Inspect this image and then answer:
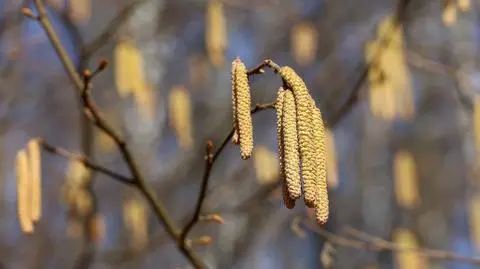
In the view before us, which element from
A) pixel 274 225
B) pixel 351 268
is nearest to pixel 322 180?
pixel 274 225

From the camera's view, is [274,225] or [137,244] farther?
[274,225]

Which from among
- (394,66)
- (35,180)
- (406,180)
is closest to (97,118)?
(35,180)

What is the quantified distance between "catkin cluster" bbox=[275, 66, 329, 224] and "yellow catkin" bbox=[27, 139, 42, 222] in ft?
1.82

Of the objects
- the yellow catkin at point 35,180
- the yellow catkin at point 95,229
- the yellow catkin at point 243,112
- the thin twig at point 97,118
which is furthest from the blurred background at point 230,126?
the yellow catkin at point 243,112

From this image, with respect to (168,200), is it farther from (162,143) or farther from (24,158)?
(24,158)

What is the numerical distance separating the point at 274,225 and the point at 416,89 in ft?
17.6

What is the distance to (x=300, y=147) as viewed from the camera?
0.96 meters

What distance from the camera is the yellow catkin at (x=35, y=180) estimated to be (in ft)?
4.60

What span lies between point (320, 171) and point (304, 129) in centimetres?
5

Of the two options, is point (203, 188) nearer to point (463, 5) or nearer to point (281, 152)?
point (281, 152)

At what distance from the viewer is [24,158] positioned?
1.48 meters

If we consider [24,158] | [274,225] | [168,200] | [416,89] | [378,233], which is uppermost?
[24,158]

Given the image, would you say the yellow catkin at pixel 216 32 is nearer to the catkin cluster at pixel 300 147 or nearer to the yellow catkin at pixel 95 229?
the yellow catkin at pixel 95 229

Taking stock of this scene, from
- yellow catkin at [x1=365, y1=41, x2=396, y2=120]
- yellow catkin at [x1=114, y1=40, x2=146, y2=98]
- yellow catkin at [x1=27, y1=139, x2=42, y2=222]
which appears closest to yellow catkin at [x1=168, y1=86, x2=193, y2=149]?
yellow catkin at [x1=114, y1=40, x2=146, y2=98]
